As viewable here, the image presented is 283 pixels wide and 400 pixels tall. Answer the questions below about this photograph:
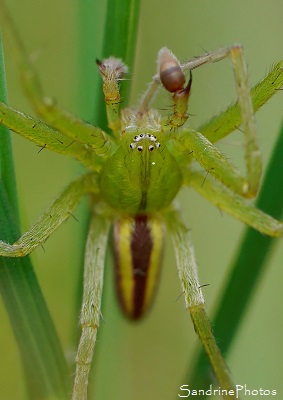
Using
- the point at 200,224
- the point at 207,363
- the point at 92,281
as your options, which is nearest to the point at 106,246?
the point at 92,281

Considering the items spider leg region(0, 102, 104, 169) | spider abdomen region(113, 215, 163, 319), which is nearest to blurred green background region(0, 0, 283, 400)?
spider abdomen region(113, 215, 163, 319)

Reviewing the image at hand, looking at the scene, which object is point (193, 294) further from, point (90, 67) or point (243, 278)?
point (90, 67)

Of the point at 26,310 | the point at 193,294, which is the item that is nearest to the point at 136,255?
the point at 193,294

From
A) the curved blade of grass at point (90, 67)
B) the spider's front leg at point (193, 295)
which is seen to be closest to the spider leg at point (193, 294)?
the spider's front leg at point (193, 295)

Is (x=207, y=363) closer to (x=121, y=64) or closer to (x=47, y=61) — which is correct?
(x=121, y=64)

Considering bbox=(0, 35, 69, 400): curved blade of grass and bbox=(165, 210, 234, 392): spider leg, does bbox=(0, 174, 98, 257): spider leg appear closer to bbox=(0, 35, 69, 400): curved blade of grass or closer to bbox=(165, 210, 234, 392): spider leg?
bbox=(0, 35, 69, 400): curved blade of grass
